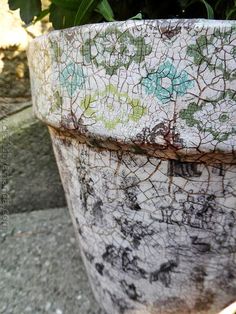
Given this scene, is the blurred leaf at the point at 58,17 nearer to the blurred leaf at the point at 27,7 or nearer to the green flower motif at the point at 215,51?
the blurred leaf at the point at 27,7

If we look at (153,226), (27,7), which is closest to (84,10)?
(27,7)

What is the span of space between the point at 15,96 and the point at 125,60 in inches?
31.1

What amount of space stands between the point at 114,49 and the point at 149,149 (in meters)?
0.13

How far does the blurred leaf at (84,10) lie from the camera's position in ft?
1.78

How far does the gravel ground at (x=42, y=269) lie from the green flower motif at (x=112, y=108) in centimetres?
46

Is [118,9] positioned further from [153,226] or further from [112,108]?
[153,226]

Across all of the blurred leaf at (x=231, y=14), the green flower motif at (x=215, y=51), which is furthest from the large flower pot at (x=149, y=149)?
the blurred leaf at (x=231, y=14)

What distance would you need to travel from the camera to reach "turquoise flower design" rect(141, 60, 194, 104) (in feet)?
1.44

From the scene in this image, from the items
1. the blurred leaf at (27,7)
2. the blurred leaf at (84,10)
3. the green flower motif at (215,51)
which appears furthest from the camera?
the blurred leaf at (27,7)

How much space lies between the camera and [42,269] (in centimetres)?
90

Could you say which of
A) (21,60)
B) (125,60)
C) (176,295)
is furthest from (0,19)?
(176,295)

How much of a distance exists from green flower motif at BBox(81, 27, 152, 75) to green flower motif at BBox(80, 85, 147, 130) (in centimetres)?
3

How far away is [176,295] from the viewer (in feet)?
2.03

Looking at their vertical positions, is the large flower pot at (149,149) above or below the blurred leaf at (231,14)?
below
